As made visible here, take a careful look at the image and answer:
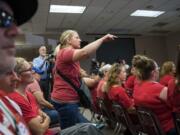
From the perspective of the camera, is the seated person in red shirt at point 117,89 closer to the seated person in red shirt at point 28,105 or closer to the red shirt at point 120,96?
the red shirt at point 120,96

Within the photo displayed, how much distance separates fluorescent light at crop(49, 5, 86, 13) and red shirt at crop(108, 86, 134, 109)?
147 inches

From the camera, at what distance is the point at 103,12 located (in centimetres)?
759

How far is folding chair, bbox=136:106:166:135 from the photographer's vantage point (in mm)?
2373

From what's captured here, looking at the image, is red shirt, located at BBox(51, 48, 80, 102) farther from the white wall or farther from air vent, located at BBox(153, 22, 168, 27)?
the white wall

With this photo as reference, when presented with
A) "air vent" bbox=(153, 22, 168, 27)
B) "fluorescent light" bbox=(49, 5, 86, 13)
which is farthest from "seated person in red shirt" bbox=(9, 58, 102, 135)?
"air vent" bbox=(153, 22, 168, 27)

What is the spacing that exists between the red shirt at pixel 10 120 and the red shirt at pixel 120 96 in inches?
107

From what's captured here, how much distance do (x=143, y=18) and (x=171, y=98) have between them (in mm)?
6527

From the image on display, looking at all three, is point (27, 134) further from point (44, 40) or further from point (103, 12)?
point (44, 40)

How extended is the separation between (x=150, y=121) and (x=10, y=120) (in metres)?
1.98

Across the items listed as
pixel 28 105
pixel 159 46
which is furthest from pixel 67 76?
pixel 159 46

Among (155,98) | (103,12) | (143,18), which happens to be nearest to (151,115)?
(155,98)

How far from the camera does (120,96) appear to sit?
3422 mm

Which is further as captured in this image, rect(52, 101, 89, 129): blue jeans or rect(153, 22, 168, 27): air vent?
rect(153, 22, 168, 27): air vent

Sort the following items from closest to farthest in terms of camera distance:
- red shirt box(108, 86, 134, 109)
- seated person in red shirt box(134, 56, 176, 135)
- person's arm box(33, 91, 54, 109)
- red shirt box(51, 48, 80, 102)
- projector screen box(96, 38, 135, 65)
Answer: red shirt box(51, 48, 80, 102) < seated person in red shirt box(134, 56, 176, 135) < person's arm box(33, 91, 54, 109) < red shirt box(108, 86, 134, 109) < projector screen box(96, 38, 135, 65)
